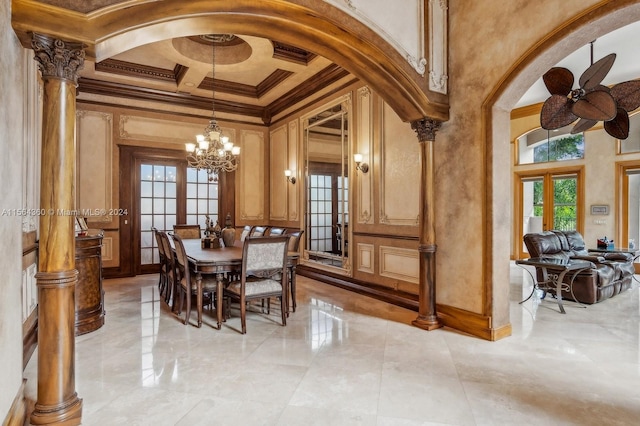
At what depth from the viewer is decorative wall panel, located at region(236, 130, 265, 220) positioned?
7617 mm

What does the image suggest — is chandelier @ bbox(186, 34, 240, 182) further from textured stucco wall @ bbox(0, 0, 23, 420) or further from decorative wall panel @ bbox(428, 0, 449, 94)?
textured stucco wall @ bbox(0, 0, 23, 420)

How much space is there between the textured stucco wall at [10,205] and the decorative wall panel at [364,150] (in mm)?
3975

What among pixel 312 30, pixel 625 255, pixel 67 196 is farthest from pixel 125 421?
pixel 625 255

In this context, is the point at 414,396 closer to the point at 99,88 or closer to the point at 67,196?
the point at 67,196

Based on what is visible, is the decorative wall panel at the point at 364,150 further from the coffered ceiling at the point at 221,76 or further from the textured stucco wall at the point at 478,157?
the textured stucco wall at the point at 478,157

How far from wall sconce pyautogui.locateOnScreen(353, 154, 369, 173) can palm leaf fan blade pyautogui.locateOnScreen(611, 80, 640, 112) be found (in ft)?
9.48

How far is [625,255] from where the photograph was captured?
5398 millimetres

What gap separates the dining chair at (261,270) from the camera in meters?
3.49

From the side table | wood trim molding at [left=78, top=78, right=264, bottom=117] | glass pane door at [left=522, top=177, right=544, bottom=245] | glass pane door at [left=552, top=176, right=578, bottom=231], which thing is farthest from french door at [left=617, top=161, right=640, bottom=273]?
wood trim molding at [left=78, top=78, right=264, bottom=117]

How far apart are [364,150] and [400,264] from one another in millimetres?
1774

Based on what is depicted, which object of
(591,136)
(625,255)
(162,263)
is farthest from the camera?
(591,136)

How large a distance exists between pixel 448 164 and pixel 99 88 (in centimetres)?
613

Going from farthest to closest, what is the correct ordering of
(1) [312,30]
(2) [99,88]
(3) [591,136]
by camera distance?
(3) [591,136] → (2) [99,88] → (1) [312,30]

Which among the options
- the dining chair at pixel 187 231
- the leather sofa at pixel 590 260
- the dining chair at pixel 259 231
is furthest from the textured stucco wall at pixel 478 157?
the dining chair at pixel 187 231
